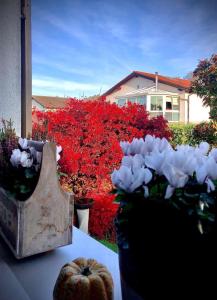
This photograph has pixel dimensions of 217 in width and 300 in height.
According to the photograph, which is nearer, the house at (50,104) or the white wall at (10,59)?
the white wall at (10,59)

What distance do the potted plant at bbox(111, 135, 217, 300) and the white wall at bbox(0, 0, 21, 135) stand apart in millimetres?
1441

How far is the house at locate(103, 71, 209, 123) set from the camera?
10.4 meters

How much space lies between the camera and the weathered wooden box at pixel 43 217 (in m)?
0.76

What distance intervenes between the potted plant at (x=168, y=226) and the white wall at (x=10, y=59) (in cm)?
144

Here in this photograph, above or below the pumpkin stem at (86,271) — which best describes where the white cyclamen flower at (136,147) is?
above

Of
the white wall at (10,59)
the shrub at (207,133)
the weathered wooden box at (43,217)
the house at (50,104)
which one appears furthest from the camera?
the shrub at (207,133)

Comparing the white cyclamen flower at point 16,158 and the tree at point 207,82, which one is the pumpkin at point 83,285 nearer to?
the white cyclamen flower at point 16,158

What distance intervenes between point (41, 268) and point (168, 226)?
20.2 inches

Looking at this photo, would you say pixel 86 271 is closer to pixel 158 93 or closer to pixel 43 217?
pixel 43 217

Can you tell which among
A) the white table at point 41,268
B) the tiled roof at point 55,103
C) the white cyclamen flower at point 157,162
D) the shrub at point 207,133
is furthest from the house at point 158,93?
the white cyclamen flower at point 157,162

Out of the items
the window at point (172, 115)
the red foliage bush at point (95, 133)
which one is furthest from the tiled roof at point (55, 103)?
the window at point (172, 115)

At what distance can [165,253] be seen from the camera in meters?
0.37

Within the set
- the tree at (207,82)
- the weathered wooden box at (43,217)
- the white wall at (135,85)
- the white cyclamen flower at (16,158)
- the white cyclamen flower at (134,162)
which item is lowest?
the weathered wooden box at (43,217)

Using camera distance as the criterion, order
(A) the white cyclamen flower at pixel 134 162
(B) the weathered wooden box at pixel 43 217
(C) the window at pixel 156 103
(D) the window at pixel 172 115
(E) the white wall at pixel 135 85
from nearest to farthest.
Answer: (A) the white cyclamen flower at pixel 134 162, (B) the weathered wooden box at pixel 43 217, (D) the window at pixel 172 115, (C) the window at pixel 156 103, (E) the white wall at pixel 135 85
